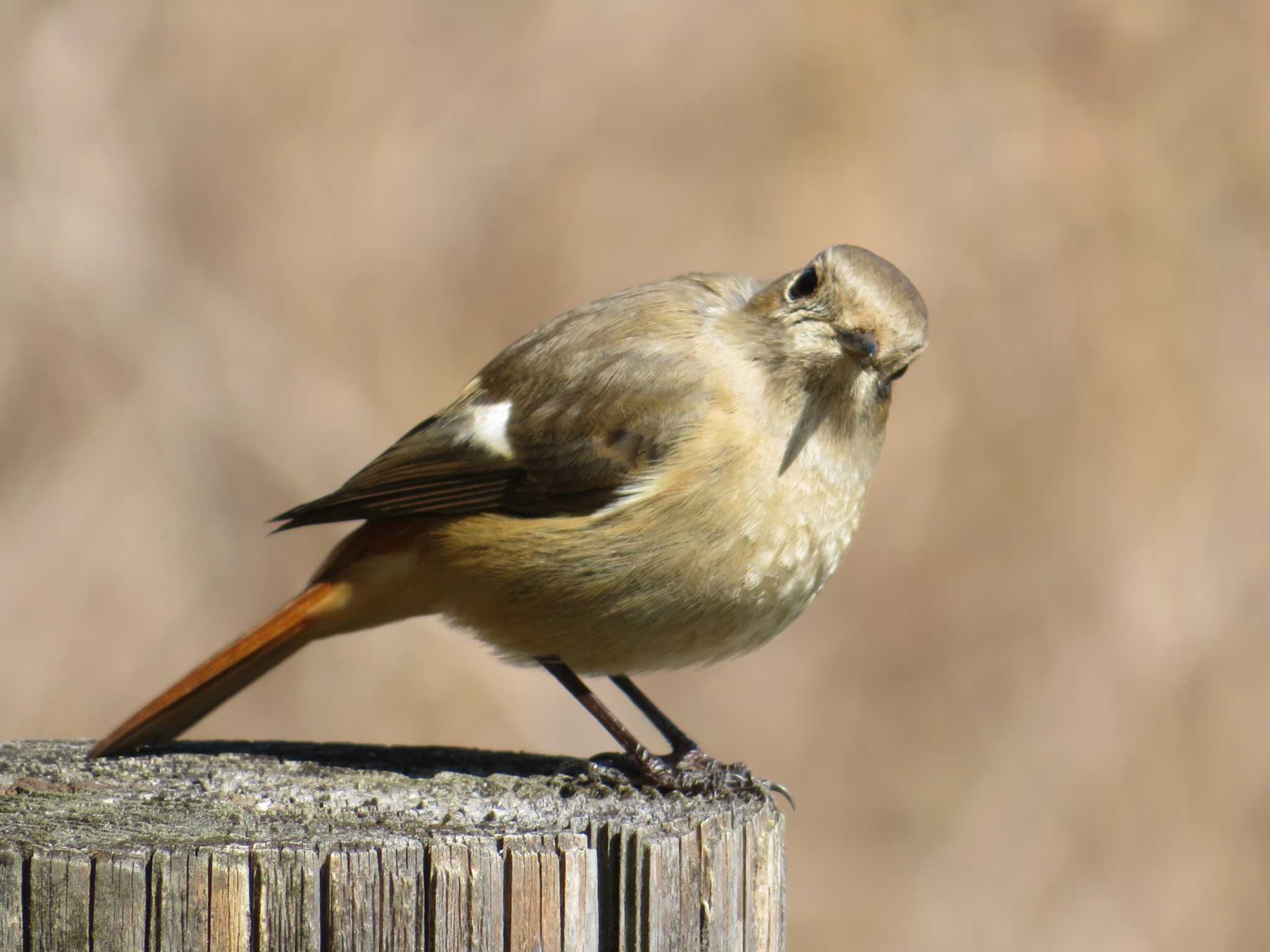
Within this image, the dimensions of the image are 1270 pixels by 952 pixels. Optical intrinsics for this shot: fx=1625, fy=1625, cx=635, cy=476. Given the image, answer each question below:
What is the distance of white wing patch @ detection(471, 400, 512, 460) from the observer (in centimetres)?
411

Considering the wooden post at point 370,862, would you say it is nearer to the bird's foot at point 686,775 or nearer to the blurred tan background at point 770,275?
the bird's foot at point 686,775

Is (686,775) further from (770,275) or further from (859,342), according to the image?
(770,275)

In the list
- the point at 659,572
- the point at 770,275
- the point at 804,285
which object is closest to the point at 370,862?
the point at 659,572

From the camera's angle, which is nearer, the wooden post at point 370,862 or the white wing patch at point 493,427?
the wooden post at point 370,862

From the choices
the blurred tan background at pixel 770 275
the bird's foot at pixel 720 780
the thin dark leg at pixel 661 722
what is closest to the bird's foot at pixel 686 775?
the bird's foot at pixel 720 780

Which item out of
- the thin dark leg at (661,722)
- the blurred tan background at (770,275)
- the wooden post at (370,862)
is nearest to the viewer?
the wooden post at (370,862)

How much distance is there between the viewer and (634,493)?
153 inches

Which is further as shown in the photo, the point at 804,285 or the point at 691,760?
the point at 691,760

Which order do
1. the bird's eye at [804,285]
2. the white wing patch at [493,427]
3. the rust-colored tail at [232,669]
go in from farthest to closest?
the white wing patch at [493,427] → the bird's eye at [804,285] → the rust-colored tail at [232,669]

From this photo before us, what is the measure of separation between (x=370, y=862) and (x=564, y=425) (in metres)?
1.63

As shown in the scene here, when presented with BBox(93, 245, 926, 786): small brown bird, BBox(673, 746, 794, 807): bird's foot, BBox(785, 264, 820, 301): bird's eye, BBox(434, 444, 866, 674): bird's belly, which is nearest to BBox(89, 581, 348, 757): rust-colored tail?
BBox(93, 245, 926, 786): small brown bird

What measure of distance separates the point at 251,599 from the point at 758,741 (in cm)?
244

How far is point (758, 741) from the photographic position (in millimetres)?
7703

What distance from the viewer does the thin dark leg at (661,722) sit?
14.3 feet
